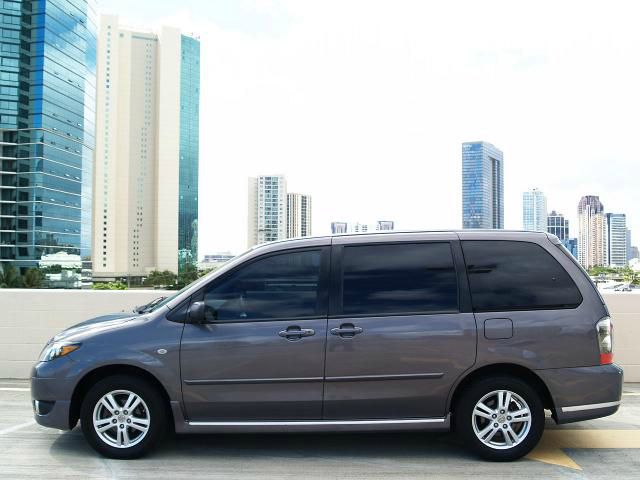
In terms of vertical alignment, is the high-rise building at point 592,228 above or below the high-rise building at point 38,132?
below

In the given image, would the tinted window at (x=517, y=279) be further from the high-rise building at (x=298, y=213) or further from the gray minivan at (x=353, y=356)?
the high-rise building at (x=298, y=213)

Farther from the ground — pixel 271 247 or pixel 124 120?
pixel 124 120

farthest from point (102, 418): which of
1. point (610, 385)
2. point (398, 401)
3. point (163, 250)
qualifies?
point (163, 250)

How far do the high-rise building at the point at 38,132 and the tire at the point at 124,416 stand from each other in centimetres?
14921

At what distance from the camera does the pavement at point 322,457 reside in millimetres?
4602

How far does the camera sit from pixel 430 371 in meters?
4.77

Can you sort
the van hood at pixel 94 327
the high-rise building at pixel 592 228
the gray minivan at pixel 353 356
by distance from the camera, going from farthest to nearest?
the high-rise building at pixel 592 228, the van hood at pixel 94 327, the gray minivan at pixel 353 356

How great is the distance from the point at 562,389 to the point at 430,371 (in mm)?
1052

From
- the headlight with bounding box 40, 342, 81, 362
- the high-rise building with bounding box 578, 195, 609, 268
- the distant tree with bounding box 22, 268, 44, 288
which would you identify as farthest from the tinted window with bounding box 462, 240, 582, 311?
the distant tree with bounding box 22, 268, 44, 288

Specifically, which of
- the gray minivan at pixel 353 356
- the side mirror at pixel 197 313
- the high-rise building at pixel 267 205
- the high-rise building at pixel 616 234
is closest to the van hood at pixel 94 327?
the gray minivan at pixel 353 356

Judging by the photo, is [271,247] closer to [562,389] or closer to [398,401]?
[398,401]

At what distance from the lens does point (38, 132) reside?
141 m

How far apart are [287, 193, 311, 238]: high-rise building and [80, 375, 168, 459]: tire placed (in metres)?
114

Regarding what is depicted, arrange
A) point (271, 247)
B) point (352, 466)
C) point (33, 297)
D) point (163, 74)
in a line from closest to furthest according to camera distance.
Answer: point (352, 466), point (271, 247), point (33, 297), point (163, 74)
